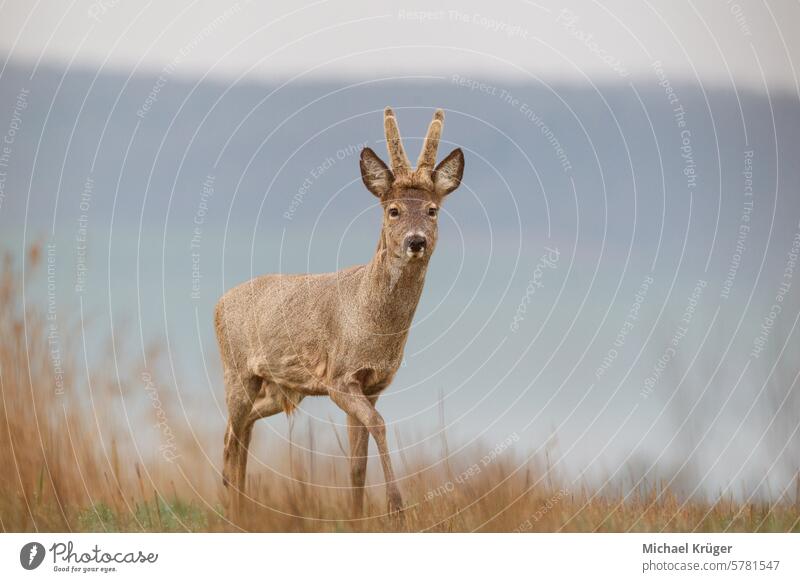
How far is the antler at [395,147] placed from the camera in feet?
38.7

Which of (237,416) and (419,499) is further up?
(237,416)

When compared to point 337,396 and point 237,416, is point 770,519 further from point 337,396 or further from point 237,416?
point 237,416

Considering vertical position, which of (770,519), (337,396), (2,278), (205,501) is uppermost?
(2,278)

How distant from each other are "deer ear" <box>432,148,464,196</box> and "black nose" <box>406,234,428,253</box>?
64cm

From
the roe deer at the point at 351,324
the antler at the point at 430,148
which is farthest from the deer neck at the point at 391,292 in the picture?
the antler at the point at 430,148

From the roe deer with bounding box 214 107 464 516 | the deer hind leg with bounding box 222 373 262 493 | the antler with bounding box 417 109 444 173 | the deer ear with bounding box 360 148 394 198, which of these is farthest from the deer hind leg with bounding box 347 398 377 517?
the antler with bounding box 417 109 444 173

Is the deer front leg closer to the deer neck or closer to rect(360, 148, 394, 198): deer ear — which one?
the deer neck

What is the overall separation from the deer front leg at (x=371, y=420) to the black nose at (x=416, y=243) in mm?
1424

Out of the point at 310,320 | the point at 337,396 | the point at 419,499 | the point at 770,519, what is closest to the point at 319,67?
the point at 310,320

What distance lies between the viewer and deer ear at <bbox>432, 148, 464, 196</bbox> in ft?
38.7

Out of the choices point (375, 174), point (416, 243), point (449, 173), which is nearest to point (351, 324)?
point (416, 243)

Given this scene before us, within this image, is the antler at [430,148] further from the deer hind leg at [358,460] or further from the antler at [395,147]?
the deer hind leg at [358,460]
